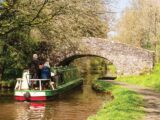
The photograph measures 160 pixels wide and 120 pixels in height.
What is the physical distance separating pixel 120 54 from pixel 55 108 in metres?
15.0

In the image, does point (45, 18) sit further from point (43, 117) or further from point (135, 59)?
point (135, 59)

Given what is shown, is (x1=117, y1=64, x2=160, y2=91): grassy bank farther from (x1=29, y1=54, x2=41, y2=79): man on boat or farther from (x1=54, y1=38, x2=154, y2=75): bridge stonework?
(x1=29, y1=54, x2=41, y2=79): man on boat

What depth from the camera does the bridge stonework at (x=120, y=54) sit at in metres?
31.6

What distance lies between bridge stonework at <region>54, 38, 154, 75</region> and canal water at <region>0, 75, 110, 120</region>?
9551mm

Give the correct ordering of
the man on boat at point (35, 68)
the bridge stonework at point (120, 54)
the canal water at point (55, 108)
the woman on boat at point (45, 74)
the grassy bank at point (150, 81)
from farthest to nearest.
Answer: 1. the bridge stonework at point (120, 54)
2. the grassy bank at point (150, 81)
3. the woman on boat at point (45, 74)
4. the man on boat at point (35, 68)
5. the canal water at point (55, 108)

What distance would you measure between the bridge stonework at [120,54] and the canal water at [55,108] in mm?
9551

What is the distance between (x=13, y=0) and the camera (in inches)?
502

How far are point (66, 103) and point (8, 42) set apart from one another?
20.7ft

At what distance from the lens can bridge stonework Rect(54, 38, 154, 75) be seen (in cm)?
3159

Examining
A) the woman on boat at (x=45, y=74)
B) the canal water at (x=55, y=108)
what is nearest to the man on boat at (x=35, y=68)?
the woman on boat at (x=45, y=74)

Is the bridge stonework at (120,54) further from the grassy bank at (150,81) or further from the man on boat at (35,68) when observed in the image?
the man on boat at (35,68)

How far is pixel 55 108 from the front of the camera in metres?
18.1

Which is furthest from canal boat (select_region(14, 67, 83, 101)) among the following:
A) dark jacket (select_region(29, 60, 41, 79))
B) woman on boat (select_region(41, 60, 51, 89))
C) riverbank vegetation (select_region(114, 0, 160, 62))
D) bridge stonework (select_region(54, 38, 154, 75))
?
riverbank vegetation (select_region(114, 0, 160, 62))

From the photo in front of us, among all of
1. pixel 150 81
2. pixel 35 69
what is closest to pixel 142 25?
pixel 150 81
